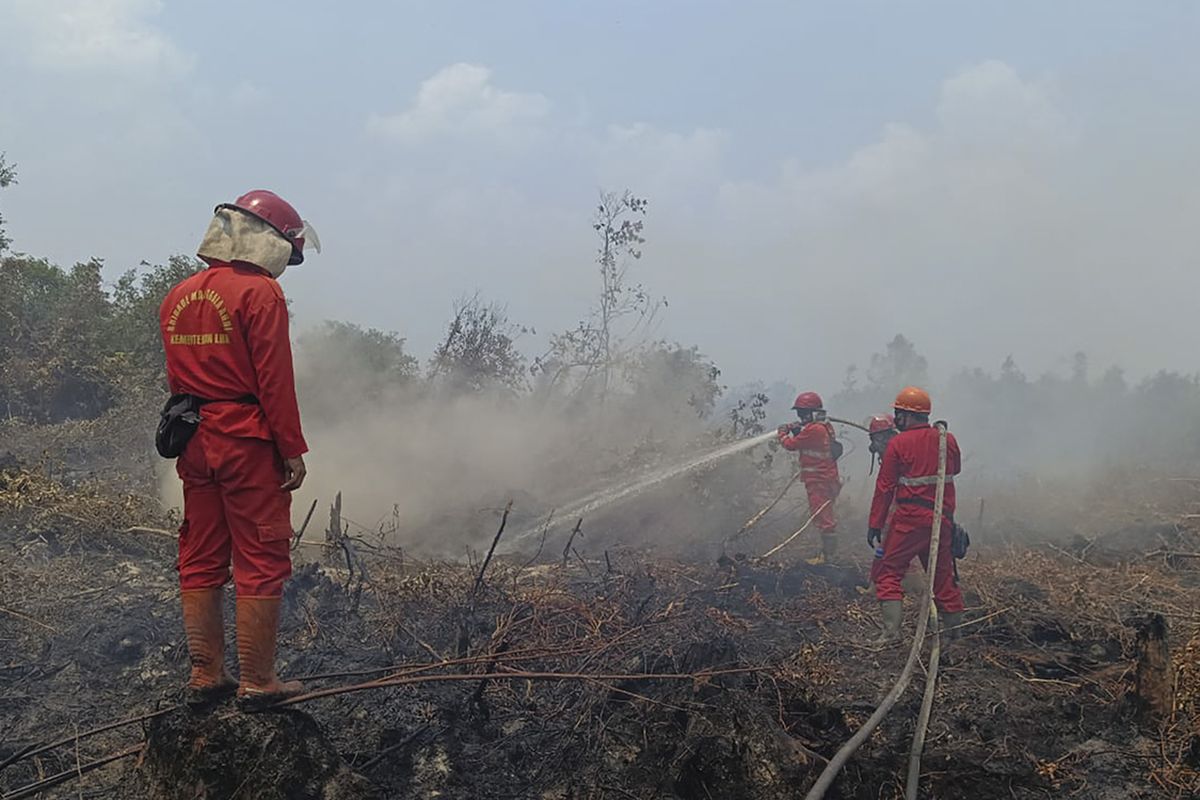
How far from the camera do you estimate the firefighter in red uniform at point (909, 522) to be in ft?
19.0

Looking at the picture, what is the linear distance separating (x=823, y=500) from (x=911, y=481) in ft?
10.6

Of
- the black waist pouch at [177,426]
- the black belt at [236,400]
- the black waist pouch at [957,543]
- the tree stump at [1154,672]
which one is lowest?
the tree stump at [1154,672]

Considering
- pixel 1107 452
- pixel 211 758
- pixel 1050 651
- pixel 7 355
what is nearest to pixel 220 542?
pixel 211 758

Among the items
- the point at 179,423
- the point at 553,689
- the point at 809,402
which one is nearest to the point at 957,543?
the point at 553,689

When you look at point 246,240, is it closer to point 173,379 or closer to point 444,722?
point 173,379

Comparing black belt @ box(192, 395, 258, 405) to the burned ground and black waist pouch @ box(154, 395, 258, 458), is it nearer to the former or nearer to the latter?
black waist pouch @ box(154, 395, 258, 458)

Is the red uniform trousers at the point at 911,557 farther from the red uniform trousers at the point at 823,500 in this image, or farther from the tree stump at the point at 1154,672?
the red uniform trousers at the point at 823,500

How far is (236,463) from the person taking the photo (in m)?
2.81

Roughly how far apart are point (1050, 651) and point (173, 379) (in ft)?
18.1

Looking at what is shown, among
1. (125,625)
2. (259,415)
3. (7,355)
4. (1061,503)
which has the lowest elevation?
(1061,503)

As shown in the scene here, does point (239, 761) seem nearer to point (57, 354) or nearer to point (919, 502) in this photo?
point (919, 502)

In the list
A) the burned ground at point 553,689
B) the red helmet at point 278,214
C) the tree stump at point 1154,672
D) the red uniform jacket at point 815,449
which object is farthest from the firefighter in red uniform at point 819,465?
the red helmet at point 278,214

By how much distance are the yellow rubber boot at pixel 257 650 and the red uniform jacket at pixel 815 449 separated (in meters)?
6.98

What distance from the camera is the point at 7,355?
485 inches
